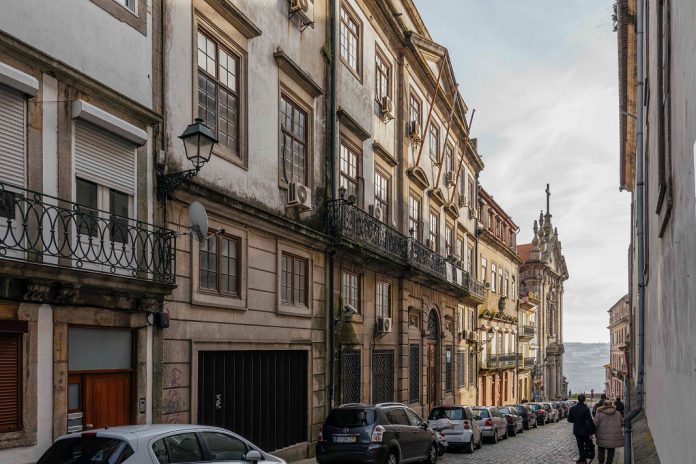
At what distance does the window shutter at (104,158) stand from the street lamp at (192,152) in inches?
31.6

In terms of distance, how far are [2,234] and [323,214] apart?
11617 millimetres

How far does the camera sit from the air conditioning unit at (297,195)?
17.9 metres

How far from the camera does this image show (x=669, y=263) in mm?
7520

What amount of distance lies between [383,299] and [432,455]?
7624 mm

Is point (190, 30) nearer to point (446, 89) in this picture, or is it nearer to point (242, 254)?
point (242, 254)

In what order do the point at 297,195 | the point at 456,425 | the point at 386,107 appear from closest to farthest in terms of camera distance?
the point at 297,195 < the point at 456,425 < the point at 386,107

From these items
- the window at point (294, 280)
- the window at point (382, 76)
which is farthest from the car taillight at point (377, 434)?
the window at point (382, 76)

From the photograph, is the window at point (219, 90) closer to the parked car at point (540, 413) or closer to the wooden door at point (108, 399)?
the wooden door at point (108, 399)

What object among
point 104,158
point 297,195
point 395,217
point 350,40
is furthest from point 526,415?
point 104,158

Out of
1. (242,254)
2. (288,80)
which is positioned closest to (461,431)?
(242,254)

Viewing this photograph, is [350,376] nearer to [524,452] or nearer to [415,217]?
[524,452]

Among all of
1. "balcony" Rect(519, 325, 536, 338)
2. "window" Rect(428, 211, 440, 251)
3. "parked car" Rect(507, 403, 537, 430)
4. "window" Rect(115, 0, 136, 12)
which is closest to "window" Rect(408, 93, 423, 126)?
"window" Rect(428, 211, 440, 251)

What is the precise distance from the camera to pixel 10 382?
969cm

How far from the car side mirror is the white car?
0.37 m
